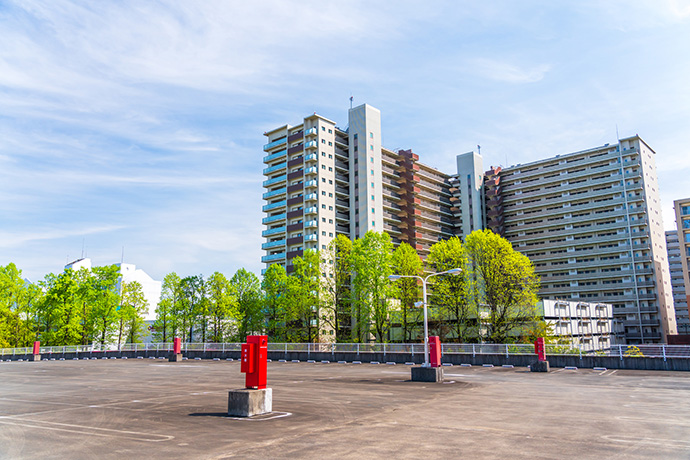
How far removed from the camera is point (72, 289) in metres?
70.1

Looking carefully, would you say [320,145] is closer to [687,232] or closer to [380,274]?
[380,274]

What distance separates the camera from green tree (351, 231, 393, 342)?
62.2 m

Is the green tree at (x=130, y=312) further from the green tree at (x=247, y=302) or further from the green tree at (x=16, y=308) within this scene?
the green tree at (x=247, y=302)

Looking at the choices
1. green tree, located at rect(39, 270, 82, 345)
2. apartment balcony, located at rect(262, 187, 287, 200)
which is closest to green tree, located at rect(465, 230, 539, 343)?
apartment balcony, located at rect(262, 187, 287, 200)

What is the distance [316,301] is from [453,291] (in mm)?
19370

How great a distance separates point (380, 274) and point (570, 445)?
2096 inches

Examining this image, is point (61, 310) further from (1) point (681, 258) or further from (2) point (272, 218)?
(1) point (681, 258)

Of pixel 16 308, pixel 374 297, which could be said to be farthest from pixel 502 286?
pixel 16 308

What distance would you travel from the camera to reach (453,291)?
5928 cm

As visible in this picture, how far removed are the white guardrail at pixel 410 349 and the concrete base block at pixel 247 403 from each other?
2705 centimetres

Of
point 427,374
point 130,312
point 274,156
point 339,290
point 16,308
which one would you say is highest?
point 274,156

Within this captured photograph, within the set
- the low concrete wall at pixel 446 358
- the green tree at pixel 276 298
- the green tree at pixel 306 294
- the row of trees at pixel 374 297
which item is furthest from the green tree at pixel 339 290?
the low concrete wall at pixel 446 358

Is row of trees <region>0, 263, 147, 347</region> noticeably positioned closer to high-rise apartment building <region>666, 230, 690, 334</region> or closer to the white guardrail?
the white guardrail

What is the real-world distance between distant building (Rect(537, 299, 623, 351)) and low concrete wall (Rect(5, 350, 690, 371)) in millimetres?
34873
